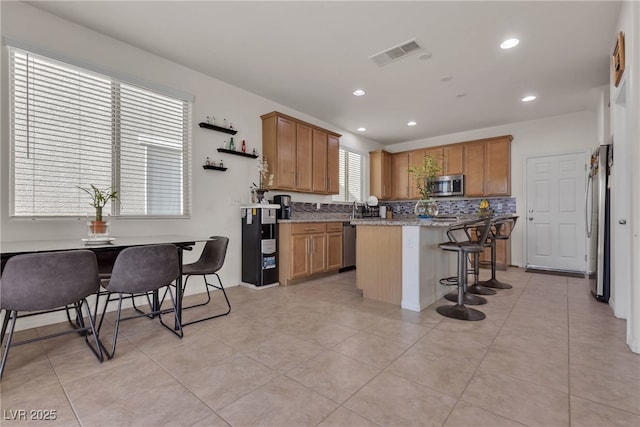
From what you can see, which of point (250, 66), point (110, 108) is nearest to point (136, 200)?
point (110, 108)

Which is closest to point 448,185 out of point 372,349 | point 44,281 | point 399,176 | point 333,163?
point 399,176

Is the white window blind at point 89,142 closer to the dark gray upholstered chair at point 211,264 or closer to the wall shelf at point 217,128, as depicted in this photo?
the wall shelf at point 217,128

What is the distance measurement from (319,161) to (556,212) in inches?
169

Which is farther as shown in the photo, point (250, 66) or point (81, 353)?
point (250, 66)

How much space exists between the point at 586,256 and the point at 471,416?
17.0 feet

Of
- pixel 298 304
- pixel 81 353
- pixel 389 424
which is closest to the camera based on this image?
pixel 389 424

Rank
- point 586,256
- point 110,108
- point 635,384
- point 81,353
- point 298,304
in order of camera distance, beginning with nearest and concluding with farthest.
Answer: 1. point 635,384
2. point 81,353
3. point 110,108
4. point 298,304
5. point 586,256

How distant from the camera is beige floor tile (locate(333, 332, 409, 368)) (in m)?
2.03

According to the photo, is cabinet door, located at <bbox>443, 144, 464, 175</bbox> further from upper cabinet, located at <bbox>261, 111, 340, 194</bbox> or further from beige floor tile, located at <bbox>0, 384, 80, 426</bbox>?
beige floor tile, located at <bbox>0, 384, 80, 426</bbox>

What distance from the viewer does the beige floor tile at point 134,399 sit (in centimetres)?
145

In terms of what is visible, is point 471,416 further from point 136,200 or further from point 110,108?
point 110,108

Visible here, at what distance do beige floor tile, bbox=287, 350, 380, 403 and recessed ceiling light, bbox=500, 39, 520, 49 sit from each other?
335 centimetres

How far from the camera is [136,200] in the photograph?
3232 mm

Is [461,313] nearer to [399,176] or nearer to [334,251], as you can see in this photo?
[334,251]
